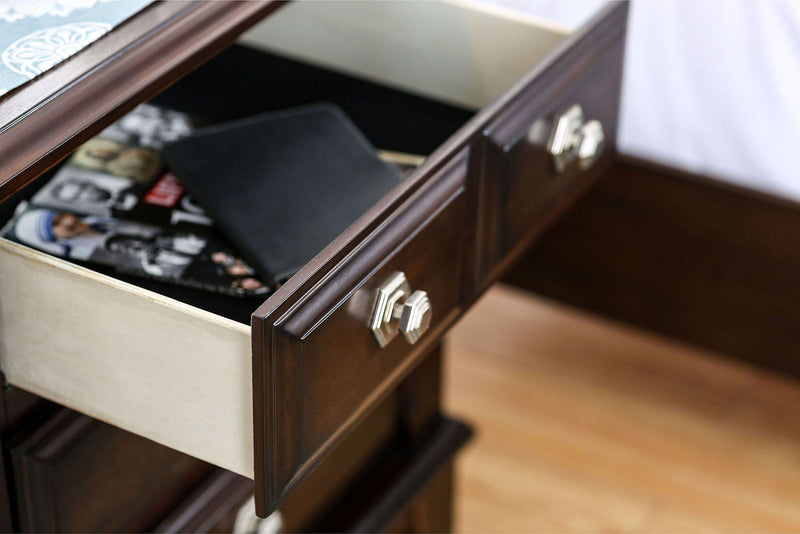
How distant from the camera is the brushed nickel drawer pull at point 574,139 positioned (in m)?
0.79

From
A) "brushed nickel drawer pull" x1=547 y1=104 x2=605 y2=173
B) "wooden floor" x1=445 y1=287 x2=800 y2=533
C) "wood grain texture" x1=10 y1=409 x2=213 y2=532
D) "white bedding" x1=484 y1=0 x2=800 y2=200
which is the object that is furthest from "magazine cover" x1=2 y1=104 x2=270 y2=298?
"wooden floor" x1=445 y1=287 x2=800 y2=533

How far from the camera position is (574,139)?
0.81 meters

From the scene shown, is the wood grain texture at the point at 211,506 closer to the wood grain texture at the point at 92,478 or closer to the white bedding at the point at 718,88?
the wood grain texture at the point at 92,478

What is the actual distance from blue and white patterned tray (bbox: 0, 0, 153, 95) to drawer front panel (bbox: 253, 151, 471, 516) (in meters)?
0.20

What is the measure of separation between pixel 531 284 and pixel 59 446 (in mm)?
707

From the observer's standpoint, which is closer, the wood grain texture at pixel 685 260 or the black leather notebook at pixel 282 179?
the black leather notebook at pixel 282 179

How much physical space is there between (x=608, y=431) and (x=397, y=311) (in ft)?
2.54

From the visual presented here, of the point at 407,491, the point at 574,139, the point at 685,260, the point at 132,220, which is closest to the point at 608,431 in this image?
the point at 685,260

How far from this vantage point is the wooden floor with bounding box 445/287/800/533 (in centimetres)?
125

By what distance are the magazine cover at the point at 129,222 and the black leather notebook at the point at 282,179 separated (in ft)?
0.05

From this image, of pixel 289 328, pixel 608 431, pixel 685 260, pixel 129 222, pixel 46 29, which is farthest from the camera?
pixel 608 431

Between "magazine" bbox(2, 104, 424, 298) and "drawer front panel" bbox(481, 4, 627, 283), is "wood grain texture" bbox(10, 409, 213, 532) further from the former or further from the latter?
"drawer front panel" bbox(481, 4, 627, 283)

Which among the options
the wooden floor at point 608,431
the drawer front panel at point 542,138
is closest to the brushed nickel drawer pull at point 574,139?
the drawer front panel at point 542,138

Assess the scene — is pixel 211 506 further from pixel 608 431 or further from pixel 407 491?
pixel 608 431
